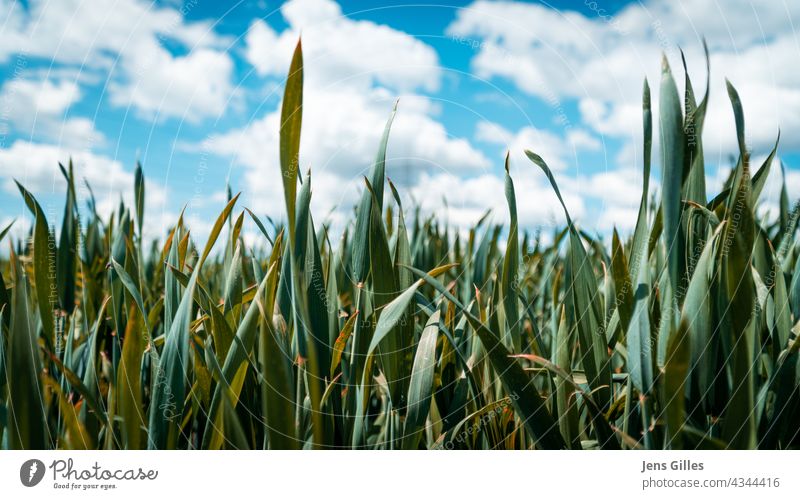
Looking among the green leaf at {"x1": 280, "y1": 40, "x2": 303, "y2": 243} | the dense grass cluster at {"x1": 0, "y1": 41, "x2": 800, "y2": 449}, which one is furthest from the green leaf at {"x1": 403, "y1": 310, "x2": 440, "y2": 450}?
the green leaf at {"x1": 280, "y1": 40, "x2": 303, "y2": 243}

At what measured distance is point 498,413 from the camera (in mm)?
520

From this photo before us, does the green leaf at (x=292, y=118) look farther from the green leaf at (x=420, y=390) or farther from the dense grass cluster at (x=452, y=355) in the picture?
the green leaf at (x=420, y=390)

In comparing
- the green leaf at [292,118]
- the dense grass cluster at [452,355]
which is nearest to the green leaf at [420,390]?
the dense grass cluster at [452,355]
